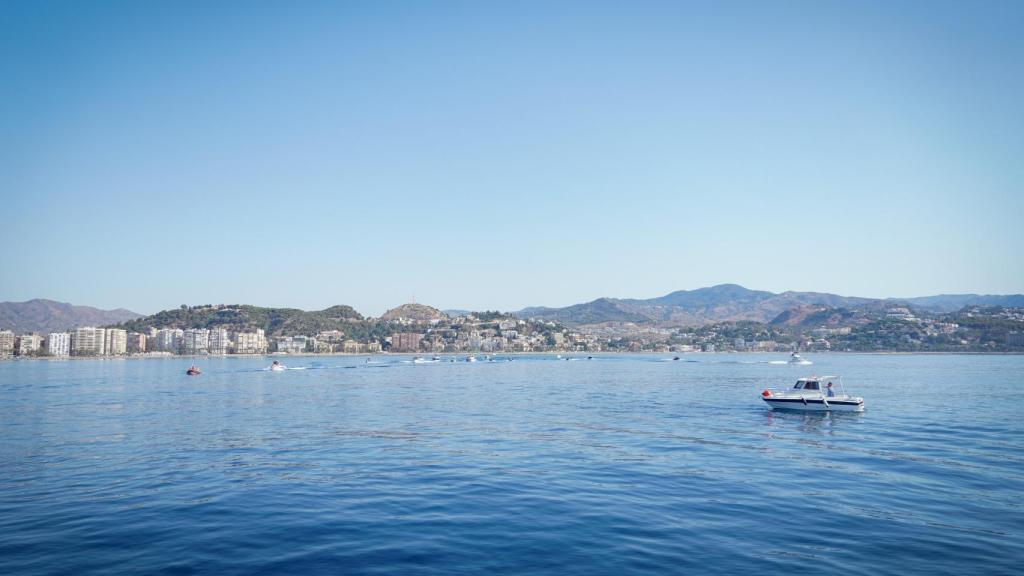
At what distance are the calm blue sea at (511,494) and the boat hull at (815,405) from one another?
66.1 inches

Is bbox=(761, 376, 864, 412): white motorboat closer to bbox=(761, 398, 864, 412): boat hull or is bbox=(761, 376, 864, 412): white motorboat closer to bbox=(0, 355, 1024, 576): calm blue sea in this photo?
bbox=(761, 398, 864, 412): boat hull

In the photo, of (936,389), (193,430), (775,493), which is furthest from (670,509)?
(936,389)

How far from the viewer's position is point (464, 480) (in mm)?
23688

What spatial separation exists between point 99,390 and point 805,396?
2823 inches

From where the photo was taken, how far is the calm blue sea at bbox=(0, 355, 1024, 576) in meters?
15.2

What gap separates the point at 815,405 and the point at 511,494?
34.9 metres

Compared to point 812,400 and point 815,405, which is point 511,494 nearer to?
point 812,400

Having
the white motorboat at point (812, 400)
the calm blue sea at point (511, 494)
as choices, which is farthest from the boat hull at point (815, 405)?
the calm blue sea at point (511, 494)

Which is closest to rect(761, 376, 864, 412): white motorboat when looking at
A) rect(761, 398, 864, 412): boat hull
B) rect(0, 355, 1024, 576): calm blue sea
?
rect(761, 398, 864, 412): boat hull

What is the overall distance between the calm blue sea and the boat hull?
1678mm

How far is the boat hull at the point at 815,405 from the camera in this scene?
47306mm

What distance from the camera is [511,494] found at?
2150cm

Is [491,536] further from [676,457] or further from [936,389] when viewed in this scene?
[936,389]

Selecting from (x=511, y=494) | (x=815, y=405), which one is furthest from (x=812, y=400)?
(x=511, y=494)
